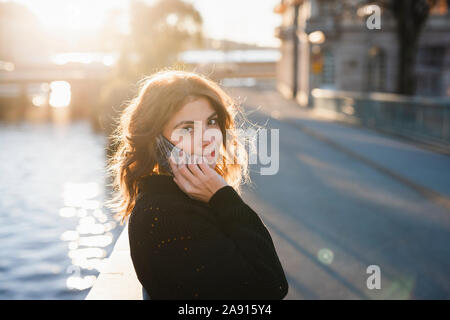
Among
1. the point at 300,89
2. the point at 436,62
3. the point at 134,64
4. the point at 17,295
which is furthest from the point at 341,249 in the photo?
the point at 300,89

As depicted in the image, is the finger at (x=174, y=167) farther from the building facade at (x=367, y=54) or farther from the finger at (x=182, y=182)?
the building facade at (x=367, y=54)

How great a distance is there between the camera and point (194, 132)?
6.48 feet

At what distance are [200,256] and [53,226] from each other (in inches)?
418

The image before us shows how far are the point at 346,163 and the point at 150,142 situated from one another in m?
11.9

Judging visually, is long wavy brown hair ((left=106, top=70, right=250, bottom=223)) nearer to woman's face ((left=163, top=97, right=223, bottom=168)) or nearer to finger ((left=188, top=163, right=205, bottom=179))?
woman's face ((left=163, top=97, right=223, bottom=168))

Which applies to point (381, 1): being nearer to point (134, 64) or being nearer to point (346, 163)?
point (346, 163)

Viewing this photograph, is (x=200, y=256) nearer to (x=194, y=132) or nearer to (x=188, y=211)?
(x=188, y=211)

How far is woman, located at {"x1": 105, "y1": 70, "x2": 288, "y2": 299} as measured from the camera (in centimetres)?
176

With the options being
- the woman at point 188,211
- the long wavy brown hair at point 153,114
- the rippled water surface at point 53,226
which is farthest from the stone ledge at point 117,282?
the rippled water surface at point 53,226

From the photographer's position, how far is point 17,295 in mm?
8047

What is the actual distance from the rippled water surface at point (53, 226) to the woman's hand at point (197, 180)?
248 inches

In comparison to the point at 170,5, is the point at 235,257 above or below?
below
